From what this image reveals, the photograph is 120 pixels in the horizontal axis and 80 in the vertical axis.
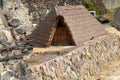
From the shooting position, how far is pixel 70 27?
719 inches

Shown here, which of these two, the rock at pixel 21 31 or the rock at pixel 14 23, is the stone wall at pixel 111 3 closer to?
the rock at pixel 21 31

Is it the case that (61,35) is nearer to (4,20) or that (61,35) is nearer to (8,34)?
(8,34)

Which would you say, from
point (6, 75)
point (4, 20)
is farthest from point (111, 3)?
point (6, 75)

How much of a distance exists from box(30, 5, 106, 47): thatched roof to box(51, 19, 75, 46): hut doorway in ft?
0.65

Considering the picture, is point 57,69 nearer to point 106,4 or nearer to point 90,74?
point 90,74

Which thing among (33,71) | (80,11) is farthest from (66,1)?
(33,71)

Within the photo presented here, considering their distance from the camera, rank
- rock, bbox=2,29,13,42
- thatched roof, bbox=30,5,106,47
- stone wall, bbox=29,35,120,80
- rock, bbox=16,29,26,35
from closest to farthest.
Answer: stone wall, bbox=29,35,120,80
rock, bbox=2,29,13,42
thatched roof, bbox=30,5,106,47
rock, bbox=16,29,26,35

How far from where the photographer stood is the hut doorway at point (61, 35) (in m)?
18.3

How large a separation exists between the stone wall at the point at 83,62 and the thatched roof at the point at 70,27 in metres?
0.52

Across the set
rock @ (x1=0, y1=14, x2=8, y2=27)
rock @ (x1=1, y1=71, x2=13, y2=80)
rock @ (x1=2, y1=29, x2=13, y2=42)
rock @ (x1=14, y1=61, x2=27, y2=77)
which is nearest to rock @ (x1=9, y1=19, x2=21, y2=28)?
rock @ (x1=0, y1=14, x2=8, y2=27)

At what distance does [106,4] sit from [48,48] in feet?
58.7

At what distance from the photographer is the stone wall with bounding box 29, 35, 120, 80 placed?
14118 mm

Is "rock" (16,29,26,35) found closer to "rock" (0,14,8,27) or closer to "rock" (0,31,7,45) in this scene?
"rock" (0,14,8,27)

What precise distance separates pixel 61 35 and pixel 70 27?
0.54m
